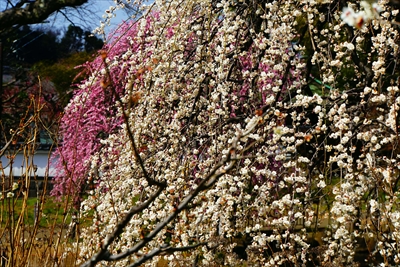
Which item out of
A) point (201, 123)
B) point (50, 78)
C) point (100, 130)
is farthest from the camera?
point (50, 78)

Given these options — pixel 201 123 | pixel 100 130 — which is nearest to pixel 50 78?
pixel 100 130

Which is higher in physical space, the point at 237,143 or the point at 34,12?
the point at 34,12

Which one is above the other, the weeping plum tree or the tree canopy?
the tree canopy

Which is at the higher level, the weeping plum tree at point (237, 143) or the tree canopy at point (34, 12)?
the tree canopy at point (34, 12)

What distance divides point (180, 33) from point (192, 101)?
1.23ft

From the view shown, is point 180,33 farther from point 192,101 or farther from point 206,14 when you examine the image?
point 192,101

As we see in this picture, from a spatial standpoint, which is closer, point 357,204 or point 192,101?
point 357,204

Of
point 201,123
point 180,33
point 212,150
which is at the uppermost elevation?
point 180,33

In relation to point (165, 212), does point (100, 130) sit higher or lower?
higher

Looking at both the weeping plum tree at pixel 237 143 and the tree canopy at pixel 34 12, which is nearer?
the weeping plum tree at pixel 237 143

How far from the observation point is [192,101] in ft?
9.43

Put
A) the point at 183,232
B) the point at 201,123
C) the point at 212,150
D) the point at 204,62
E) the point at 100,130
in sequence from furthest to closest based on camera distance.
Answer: the point at 100,130, the point at 201,123, the point at 204,62, the point at 212,150, the point at 183,232

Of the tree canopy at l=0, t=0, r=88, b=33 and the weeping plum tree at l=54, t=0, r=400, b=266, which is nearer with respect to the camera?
the weeping plum tree at l=54, t=0, r=400, b=266

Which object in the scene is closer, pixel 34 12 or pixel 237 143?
pixel 237 143
